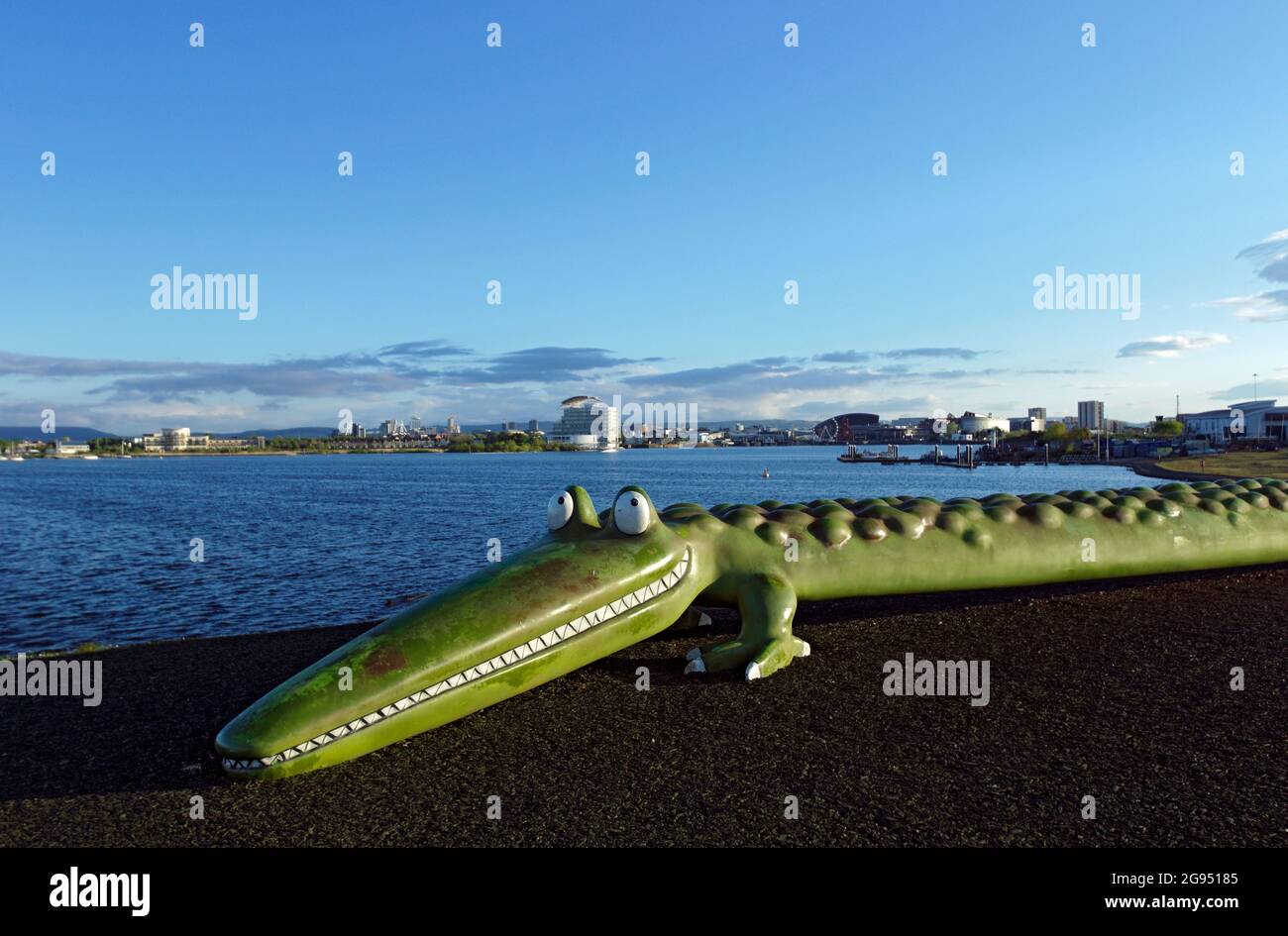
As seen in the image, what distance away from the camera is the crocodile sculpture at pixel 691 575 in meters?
7.05

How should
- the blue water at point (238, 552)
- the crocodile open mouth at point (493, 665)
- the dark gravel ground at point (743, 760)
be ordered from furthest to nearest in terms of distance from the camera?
the blue water at point (238, 552) → the crocodile open mouth at point (493, 665) → the dark gravel ground at point (743, 760)

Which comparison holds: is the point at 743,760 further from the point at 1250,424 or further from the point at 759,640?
the point at 1250,424

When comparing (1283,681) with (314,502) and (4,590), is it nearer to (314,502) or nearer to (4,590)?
(4,590)

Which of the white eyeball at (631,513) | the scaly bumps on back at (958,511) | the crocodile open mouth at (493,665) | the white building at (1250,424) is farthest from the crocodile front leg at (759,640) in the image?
the white building at (1250,424)

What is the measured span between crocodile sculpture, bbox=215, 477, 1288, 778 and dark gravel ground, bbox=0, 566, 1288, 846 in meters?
0.47

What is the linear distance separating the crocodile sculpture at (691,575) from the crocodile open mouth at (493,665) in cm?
2

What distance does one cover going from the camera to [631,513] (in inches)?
368

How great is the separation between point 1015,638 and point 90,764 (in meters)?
10.8

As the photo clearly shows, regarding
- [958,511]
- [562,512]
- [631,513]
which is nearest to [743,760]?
[631,513]

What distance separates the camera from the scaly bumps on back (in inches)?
421

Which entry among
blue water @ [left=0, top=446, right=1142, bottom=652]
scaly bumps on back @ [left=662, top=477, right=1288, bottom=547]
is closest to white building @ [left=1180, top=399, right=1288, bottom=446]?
blue water @ [left=0, top=446, right=1142, bottom=652]

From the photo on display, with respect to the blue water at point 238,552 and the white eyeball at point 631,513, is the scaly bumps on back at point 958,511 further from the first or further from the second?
the blue water at point 238,552

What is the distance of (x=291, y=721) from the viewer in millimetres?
6707
